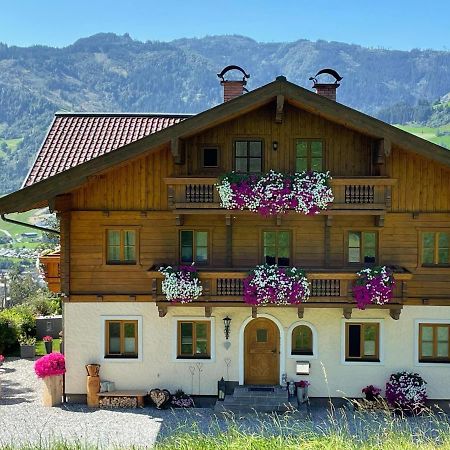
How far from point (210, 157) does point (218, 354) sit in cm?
550

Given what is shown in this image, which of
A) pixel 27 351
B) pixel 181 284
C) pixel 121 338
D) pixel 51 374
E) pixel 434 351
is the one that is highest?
pixel 181 284

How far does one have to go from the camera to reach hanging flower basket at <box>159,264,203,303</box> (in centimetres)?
1753

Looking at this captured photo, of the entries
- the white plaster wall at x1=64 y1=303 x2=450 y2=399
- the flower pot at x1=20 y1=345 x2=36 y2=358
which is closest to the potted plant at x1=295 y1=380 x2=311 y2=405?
the white plaster wall at x1=64 y1=303 x2=450 y2=399

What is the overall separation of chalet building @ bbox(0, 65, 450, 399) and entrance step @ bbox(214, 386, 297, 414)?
0.44 meters

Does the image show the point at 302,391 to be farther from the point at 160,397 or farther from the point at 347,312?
the point at 160,397

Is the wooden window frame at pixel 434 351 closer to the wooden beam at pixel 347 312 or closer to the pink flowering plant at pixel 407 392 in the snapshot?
the pink flowering plant at pixel 407 392

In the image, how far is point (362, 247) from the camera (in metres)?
18.5

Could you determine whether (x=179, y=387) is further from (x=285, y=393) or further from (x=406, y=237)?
(x=406, y=237)

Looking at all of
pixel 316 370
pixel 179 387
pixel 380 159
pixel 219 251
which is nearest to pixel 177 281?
pixel 219 251

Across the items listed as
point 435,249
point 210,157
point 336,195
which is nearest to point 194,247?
point 210,157

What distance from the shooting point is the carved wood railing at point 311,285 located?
1755cm

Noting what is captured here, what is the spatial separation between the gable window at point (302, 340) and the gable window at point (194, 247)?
3.22 meters

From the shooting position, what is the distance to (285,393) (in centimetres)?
1833

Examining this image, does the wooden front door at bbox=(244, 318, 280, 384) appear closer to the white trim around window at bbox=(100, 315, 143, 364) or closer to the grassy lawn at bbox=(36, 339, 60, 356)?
the white trim around window at bbox=(100, 315, 143, 364)
